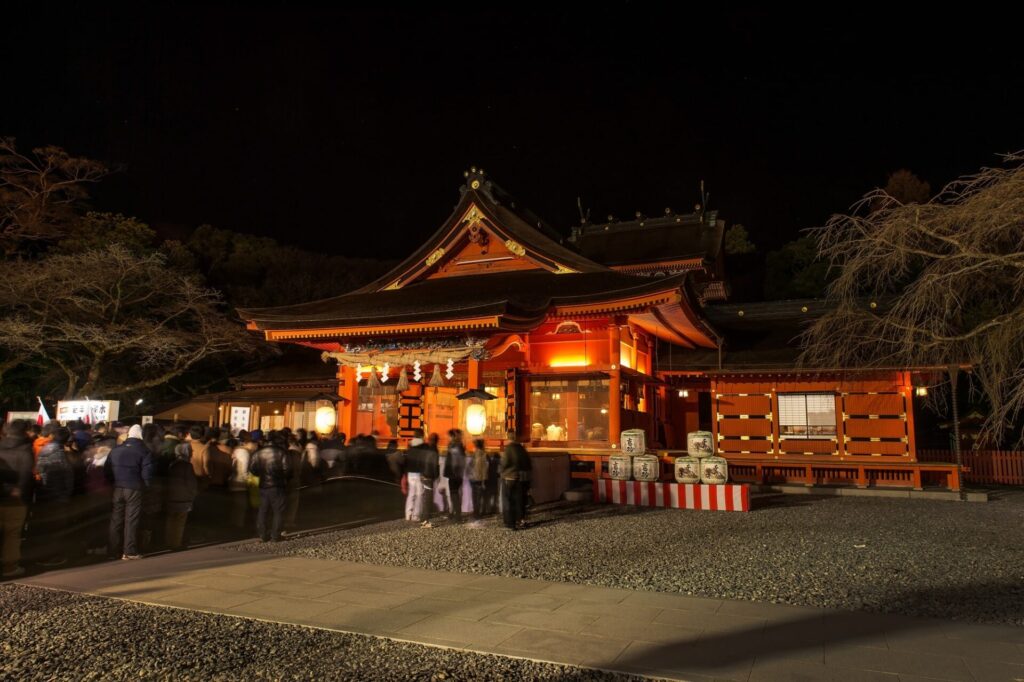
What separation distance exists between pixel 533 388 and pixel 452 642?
13435mm

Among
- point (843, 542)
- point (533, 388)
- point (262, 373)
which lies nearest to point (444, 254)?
point (533, 388)

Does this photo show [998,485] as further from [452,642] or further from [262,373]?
[262,373]

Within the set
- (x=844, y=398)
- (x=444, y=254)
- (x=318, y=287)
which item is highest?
(x=318, y=287)

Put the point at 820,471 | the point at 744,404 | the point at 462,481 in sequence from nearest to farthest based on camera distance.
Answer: the point at 462,481
the point at 820,471
the point at 744,404

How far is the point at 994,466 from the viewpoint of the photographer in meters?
20.5

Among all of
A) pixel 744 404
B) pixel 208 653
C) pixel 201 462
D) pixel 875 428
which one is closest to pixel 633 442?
pixel 744 404

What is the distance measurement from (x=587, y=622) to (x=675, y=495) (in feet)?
29.3

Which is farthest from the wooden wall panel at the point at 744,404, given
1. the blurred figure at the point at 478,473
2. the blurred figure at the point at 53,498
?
the blurred figure at the point at 53,498

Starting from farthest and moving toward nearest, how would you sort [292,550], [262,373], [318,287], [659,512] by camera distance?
[318,287], [262,373], [659,512], [292,550]

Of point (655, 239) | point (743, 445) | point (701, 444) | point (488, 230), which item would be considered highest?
point (655, 239)

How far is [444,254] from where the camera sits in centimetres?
2114

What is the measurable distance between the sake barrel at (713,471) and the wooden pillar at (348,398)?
9.92 m

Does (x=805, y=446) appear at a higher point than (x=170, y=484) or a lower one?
higher

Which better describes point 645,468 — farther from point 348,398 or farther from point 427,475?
point 348,398
